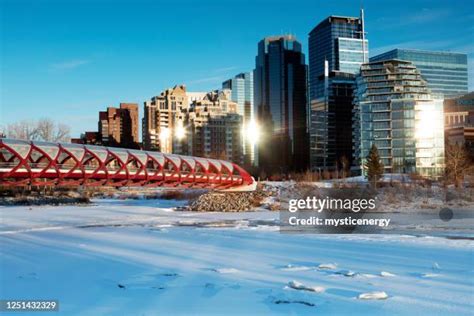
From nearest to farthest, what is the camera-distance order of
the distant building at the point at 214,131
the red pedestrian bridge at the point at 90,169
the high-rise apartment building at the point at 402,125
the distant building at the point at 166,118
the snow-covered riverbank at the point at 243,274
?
the snow-covered riverbank at the point at 243,274
the red pedestrian bridge at the point at 90,169
the high-rise apartment building at the point at 402,125
the distant building at the point at 214,131
the distant building at the point at 166,118

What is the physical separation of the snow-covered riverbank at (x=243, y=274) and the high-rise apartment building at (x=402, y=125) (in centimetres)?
8610

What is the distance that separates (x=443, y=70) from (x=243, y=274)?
189 metres

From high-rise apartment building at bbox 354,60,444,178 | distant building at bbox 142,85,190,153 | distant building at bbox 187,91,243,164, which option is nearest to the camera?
high-rise apartment building at bbox 354,60,444,178

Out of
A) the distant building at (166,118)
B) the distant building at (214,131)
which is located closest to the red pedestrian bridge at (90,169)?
the distant building at (214,131)

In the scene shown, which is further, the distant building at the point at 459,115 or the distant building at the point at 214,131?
the distant building at the point at 214,131

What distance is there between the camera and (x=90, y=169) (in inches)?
1650

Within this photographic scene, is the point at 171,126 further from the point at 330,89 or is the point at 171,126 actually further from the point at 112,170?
the point at 112,170

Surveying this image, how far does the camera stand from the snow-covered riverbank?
1178 centimetres

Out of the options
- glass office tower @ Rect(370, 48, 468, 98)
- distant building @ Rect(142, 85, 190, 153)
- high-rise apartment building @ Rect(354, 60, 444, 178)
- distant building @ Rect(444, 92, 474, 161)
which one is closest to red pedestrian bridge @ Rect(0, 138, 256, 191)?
high-rise apartment building @ Rect(354, 60, 444, 178)

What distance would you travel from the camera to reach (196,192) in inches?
2832

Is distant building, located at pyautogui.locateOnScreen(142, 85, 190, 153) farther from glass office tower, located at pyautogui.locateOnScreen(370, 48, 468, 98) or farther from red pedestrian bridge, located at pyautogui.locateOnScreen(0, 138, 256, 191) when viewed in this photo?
red pedestrian bridge, located at pyautogui.locateOnScreen(0, 138, 256, 191)

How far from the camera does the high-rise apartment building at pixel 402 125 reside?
10388cm

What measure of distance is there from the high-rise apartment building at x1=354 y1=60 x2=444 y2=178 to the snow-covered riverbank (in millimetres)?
86097

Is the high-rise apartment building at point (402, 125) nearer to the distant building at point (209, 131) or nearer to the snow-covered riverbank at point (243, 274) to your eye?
the distant building at point (209, 131)
